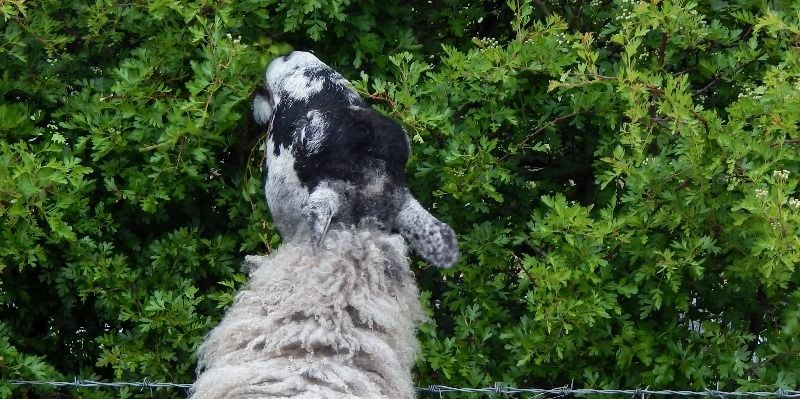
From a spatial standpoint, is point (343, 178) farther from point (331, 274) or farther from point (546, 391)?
point (546, 391)

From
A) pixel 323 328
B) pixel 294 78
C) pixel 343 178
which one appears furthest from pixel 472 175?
pixel 323 328

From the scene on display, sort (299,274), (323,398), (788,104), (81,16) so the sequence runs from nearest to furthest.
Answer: (323,398), (299,274), (788,104), (81,16)

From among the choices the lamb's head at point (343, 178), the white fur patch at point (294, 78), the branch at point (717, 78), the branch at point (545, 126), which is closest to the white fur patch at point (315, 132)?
the lamb's head at point (343, 178)

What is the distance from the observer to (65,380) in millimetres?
4273

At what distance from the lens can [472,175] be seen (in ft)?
12.7

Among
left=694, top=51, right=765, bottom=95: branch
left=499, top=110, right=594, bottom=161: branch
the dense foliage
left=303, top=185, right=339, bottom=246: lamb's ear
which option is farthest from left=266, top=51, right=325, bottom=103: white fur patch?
left=694, top=51, right=765, bottom=95: branch

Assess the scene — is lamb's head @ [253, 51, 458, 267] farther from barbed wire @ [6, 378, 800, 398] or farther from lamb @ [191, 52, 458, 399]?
barbed wire @ [6, 378, 800, 398]

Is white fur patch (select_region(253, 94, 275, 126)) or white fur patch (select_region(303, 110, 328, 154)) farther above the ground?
Result: white fur patch (select_region(303, 110, 328, 154))

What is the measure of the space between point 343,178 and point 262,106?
0.84m

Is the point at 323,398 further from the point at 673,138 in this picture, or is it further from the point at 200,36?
the point at 673,138

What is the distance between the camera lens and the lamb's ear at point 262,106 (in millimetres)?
3709

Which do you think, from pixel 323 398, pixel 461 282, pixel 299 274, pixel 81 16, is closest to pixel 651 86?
pixel 461 282

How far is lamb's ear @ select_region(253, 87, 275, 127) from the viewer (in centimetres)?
371

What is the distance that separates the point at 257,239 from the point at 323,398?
4.77 feet
